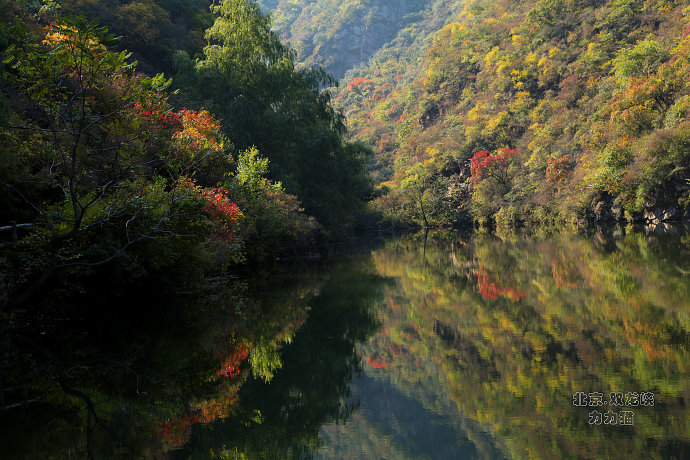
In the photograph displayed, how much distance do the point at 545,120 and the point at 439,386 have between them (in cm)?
5846

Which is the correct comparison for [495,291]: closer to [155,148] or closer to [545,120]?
[155,148]

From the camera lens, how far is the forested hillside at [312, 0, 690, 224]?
128ft

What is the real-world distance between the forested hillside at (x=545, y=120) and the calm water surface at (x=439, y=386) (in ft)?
94.7

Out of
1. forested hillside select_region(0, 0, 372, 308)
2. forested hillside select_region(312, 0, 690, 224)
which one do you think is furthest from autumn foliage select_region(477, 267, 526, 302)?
forested hillside select_region(312, 0, 690, 224)

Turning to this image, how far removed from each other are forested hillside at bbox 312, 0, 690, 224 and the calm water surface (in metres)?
28.9

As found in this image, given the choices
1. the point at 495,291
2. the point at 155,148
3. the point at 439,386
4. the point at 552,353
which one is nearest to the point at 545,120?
the point at 155,148

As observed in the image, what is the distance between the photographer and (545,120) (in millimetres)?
59750

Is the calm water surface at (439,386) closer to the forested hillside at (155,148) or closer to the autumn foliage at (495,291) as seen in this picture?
the autumn foliage at (495,291)

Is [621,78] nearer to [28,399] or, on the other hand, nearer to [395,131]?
[395,131]

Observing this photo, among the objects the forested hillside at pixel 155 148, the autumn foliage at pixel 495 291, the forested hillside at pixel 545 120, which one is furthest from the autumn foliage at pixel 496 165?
the autumn foliage at pixel 495 291

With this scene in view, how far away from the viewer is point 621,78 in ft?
155

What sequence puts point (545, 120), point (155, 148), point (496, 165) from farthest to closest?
point (545, 120)
point (496, 165)
point (155, 148)

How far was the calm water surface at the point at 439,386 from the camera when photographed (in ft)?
16.2

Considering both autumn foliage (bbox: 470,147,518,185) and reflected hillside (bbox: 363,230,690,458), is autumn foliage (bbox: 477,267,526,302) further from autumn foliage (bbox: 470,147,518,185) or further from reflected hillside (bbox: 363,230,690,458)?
autumn foliage (bbox: 470,147,518,185)
